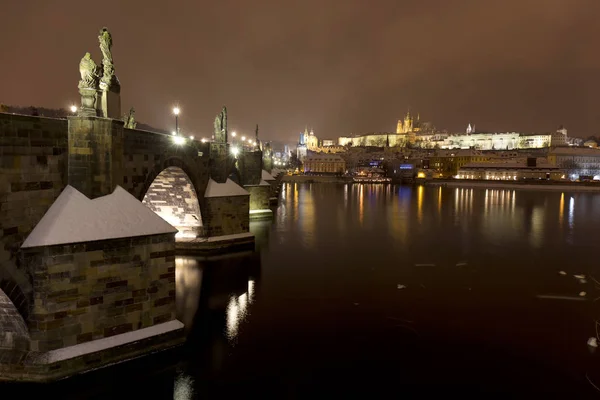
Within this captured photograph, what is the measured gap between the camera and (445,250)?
21.0 metres

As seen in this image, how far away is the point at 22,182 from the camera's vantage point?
25.4 ft

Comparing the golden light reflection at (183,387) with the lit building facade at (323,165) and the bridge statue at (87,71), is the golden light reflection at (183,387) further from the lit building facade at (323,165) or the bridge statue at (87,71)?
the lit building facade at (323,165)

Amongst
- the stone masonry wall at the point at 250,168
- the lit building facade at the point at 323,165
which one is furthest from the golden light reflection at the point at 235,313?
the lit building facade at the point at 323,165

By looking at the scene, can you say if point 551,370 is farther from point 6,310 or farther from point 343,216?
point 343,216

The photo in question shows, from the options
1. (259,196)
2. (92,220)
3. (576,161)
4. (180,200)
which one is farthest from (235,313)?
(576,161)

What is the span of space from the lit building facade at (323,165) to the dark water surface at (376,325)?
87.0 meters

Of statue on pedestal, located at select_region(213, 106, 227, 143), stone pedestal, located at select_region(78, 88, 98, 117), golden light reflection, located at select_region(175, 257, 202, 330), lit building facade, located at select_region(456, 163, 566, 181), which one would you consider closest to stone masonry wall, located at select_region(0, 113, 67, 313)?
stone pedestal, located at select_region(78, 88, 98, 117)

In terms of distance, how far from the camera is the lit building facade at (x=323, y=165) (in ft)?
357

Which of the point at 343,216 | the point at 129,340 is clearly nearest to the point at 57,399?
the point at 129,340

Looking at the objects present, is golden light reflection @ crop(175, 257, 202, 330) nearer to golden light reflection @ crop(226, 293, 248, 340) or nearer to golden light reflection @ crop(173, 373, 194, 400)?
golden light reflection @ crop(226, 293, 248, 340)

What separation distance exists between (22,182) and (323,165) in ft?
337

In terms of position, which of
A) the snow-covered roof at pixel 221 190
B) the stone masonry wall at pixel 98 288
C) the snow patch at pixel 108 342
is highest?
the snow-covered roof at pixel 221 190

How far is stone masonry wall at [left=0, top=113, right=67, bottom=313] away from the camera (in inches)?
291

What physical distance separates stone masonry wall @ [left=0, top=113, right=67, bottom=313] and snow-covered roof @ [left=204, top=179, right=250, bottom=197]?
34.2 feet
